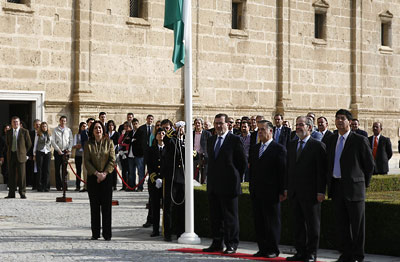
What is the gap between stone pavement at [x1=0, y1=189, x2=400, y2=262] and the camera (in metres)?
11.5

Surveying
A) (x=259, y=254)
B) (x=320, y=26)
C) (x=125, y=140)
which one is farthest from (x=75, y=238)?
(x=320, y=26)

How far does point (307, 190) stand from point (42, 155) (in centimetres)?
1260

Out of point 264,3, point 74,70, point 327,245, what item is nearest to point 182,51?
point 327,245

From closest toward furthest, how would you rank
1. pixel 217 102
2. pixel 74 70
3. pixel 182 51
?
1. pixel 182 51
2. pixel 74 70
3. pixel 217 102

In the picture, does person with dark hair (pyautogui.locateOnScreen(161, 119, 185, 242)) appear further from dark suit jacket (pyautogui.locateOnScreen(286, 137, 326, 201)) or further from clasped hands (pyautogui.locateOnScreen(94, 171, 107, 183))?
dark suit jacket (pyautogui.locateOnScreen(286, 137, 326, 201))

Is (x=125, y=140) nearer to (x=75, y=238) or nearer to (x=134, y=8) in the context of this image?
(x=134, y=8)

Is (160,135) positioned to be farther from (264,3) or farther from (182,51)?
(264,3)

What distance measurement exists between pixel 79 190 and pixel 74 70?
152 inches

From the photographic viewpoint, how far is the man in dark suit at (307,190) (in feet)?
36.2

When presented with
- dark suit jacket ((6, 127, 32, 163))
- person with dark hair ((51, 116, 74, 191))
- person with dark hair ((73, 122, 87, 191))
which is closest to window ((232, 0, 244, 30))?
person with dark hair ((73, 122, 87, 191))

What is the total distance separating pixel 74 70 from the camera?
2427 centimetres

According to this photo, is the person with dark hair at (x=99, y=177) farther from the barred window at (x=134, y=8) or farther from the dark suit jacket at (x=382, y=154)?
the barred window at (x=134, y=8)

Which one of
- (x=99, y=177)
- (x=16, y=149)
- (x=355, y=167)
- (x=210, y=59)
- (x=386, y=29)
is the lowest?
(x=99, y=177)

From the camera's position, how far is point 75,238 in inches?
527
